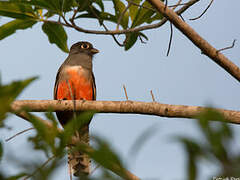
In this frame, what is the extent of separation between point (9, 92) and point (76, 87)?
6071mm

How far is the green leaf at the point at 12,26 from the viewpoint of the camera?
14.6 ft

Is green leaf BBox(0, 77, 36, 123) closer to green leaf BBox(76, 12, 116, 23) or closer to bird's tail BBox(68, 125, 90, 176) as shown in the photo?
bird's tail BBox(68, 125, 90, 176)

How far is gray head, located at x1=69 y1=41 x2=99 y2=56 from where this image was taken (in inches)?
366

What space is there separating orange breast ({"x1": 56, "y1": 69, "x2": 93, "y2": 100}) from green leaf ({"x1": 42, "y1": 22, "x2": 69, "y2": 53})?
243 cm

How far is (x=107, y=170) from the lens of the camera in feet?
4.64

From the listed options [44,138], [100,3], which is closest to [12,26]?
[100,3]

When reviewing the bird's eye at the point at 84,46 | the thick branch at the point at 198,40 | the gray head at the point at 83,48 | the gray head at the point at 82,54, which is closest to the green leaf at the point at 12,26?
the thick branch at the point at 198,40

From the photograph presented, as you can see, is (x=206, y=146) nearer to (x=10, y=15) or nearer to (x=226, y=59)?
(x=226, y=59)

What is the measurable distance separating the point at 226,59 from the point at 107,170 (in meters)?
2.92

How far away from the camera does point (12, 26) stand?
14.6ft

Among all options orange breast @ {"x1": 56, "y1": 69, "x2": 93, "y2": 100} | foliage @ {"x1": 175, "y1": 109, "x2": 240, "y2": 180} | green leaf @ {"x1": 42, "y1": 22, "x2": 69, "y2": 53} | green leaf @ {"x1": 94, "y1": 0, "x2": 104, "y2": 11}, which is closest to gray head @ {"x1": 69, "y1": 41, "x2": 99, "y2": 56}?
orange breast @ {"x1": 56, "y1": 69, "x2": 93, "y2": 100}

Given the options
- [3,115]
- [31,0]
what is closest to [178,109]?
[31,0]

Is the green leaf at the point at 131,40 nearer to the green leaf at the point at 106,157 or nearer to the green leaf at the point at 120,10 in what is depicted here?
the green leaf at the point at 120,10

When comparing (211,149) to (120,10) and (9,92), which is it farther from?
(120,10)
